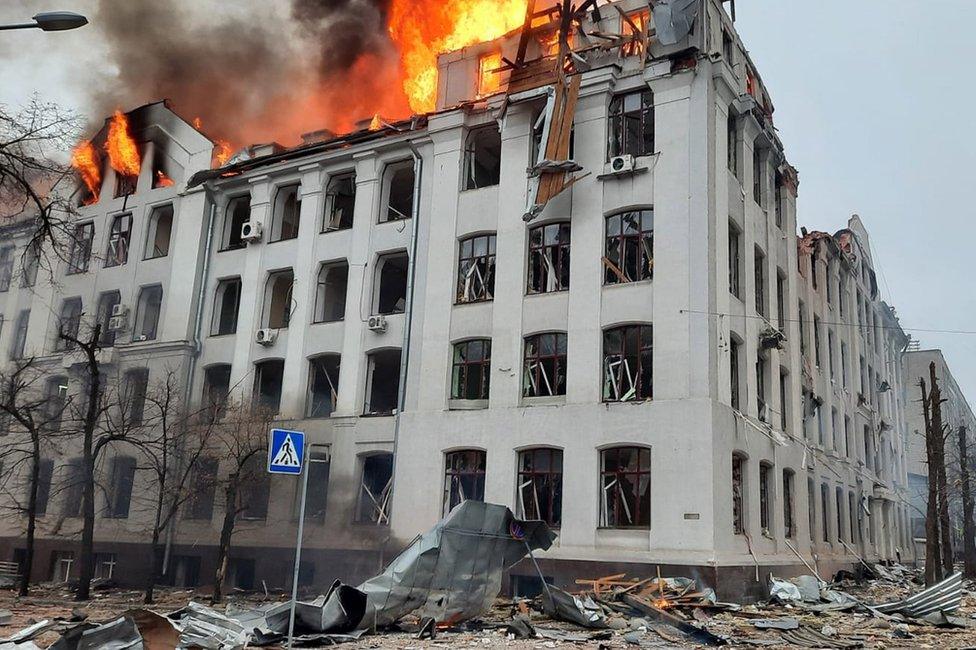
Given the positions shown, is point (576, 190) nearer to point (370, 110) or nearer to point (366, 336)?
point (366, 336)

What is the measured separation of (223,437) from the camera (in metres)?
26.6

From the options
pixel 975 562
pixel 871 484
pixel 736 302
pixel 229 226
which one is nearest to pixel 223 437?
pixel 229 226

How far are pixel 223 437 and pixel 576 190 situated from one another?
13.0 metres

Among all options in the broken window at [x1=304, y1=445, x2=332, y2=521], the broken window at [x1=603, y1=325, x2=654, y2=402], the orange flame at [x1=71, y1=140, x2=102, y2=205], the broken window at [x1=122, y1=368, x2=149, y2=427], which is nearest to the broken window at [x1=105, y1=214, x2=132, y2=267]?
the orange flame at [x1=71, y1=140, x2=102, y2=205]

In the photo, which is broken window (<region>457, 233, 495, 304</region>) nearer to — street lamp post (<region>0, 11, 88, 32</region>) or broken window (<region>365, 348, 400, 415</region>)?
broken window (<region>365, 348, 400, 415</region>)

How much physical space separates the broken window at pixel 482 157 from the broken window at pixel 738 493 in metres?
10.9

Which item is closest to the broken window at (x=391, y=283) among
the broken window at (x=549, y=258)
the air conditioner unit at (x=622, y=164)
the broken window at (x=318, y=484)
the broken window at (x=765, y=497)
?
the broken window at (x=549, y=258)

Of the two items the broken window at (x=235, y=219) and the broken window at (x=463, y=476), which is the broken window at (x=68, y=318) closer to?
the broken window at (x=235, y=219)

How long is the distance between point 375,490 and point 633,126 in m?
12.9

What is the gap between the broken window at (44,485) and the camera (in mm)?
31870

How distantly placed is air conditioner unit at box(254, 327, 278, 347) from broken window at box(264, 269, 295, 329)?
0.66 m

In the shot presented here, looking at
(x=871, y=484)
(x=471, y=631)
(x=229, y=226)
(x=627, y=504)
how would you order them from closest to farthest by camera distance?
1. (x=471, y=631)
2. (x=627, y=504)
3. (x=229, y=226)
4. (x=871, y=484)

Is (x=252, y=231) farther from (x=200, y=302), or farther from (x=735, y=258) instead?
(x=735, y=258)

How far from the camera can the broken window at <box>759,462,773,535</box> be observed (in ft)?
→ 80.4
